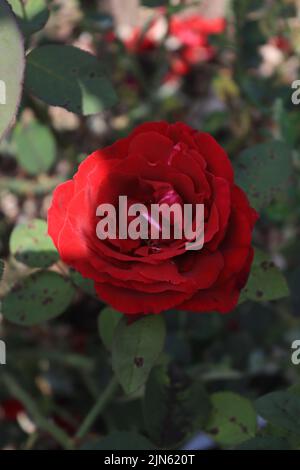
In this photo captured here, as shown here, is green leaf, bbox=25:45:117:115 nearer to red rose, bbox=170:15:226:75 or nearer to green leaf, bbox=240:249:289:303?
green leaf, bbox=240:249:289:303

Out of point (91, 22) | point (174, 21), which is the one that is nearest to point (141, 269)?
point (91, 22)

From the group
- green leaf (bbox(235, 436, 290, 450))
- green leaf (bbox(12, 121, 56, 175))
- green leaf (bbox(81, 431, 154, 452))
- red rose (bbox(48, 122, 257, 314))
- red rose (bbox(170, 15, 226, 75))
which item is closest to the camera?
red rose (bbox(48, 122, 257, 314))

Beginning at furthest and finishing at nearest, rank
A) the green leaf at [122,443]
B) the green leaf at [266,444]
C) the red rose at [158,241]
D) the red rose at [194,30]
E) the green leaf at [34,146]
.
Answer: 1. the red rose at [194,30]
2. the green leaf at [34,146]
3. the green leaf at [122,443]
4. the green leaf at [266,444]
5. the red rose at [158,241]

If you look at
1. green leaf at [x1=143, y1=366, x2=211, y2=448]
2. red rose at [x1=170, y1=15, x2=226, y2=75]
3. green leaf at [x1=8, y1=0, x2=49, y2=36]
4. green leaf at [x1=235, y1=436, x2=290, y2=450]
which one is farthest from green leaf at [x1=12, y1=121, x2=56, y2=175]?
green leaf at [x1=235, y1=436, x2=290, y2=450]

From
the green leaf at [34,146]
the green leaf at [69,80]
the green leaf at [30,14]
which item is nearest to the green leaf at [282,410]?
the green leaf at [69,80]

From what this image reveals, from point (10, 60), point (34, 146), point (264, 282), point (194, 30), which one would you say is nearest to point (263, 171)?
point (264, 282)

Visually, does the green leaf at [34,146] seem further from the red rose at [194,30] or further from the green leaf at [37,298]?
the green leaf at [37,298]
